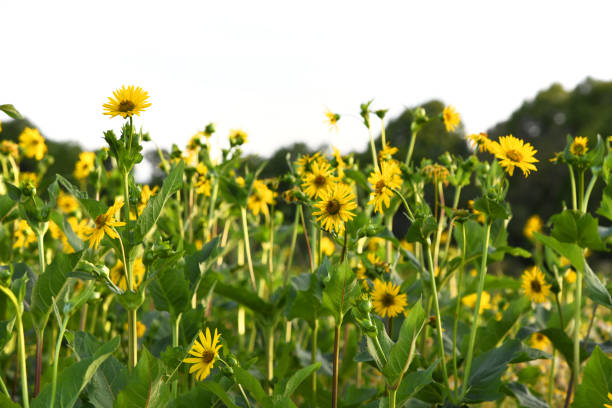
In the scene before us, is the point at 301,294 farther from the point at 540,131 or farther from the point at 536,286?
the point at 540,131

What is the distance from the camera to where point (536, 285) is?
182 cm

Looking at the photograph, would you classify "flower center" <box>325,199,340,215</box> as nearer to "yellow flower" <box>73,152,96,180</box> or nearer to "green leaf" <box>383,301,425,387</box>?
"green leaf" <box>383,301,425,387</box>

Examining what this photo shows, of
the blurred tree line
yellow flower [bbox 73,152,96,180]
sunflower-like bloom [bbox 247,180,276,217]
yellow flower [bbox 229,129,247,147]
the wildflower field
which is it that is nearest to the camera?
the wildflower field

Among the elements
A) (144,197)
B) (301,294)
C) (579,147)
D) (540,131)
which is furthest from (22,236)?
(540,131)

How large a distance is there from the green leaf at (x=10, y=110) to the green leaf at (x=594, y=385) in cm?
127

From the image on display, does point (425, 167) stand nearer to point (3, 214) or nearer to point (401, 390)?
point (401, 390)

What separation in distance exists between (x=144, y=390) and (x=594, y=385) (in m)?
0.86

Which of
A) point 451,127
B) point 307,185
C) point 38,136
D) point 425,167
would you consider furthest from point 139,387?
point 38,136

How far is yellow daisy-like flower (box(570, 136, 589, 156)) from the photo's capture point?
4.77 feet

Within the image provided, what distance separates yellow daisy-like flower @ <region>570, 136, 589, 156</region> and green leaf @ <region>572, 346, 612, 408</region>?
576 millimetres

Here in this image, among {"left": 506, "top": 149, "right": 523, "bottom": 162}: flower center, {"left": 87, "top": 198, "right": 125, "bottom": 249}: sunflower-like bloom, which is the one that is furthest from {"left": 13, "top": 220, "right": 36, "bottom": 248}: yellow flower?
{"left": 506, "top": 149, "right": 523, "bottom": 162}: flower center

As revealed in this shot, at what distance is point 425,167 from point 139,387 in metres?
1.08

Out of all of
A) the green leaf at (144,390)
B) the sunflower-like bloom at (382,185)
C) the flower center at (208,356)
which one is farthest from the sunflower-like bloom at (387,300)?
the green leaf at (144,390)

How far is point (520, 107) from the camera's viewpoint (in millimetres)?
17266
